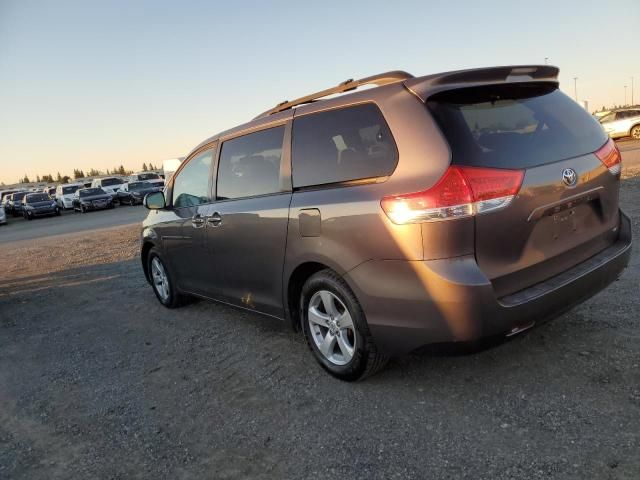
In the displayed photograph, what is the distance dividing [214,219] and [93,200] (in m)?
28.1

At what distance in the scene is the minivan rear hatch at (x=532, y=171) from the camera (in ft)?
8.61

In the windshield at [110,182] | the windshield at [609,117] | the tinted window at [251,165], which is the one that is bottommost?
the windshield at [110,182]

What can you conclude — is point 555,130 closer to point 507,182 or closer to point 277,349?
point 507,182

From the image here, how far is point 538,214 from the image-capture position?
2.71m

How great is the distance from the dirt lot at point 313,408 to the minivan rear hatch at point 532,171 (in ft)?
1.91

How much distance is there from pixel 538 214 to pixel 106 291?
6182mm

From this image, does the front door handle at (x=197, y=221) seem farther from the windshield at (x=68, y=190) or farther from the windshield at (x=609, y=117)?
the windshield at (x=68, y=190)

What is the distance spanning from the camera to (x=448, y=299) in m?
2.56

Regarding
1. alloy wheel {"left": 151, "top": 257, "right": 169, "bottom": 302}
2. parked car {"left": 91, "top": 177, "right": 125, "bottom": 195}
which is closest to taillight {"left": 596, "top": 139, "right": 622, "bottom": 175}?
alloy wheel {"left": 151, "top": 257, "right": 169, "bottom": 302}

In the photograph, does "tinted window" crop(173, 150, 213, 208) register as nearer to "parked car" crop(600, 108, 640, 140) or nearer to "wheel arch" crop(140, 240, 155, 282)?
"wheel arch" crop(140, 240, 155, 282)

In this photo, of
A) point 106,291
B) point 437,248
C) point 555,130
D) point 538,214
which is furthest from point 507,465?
point 106,291

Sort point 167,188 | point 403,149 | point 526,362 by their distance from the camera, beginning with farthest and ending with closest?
1. point 167,188
2. point 526,362
3. point 403,149

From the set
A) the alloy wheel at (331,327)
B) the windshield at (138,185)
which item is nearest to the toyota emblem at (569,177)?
the alloy wheel at (331,327)

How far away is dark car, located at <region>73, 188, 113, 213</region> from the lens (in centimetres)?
2936
